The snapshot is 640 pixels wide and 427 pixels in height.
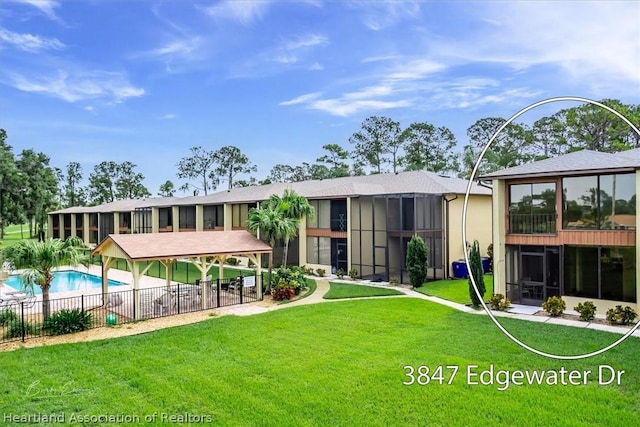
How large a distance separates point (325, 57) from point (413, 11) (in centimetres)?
953

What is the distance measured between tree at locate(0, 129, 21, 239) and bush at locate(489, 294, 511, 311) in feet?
131

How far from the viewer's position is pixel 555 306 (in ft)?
46.2

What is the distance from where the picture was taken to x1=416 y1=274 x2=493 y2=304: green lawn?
56.9 ft

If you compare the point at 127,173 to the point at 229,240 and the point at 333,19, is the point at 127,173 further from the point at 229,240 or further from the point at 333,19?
the point at 333,19

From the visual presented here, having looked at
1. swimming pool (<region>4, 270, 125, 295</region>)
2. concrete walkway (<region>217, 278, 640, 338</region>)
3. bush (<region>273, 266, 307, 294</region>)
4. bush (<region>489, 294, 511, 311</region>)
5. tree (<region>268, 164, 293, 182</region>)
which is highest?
tree (<region>268, 164, 293, 182</region>)

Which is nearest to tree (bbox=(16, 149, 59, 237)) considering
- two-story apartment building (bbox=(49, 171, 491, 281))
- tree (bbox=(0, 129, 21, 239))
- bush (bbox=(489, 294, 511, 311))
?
tree (bbox=(0, 129, 21, 239))

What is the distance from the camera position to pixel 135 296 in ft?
49.3

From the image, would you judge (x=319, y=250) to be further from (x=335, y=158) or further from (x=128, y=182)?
(x=128, y=182)

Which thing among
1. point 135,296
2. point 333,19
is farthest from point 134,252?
point 333,19

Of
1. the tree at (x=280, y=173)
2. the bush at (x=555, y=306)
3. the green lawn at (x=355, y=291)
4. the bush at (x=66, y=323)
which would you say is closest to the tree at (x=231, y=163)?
the tree at (x=280, y=173)

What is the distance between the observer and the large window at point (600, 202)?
13523 mm

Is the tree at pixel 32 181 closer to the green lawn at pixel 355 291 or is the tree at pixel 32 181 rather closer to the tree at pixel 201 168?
the tree at pixel 201 168

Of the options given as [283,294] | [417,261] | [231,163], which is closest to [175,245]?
[283,294]

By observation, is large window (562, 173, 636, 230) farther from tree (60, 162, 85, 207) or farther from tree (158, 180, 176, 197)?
tree (60, 162, 85, 207)
